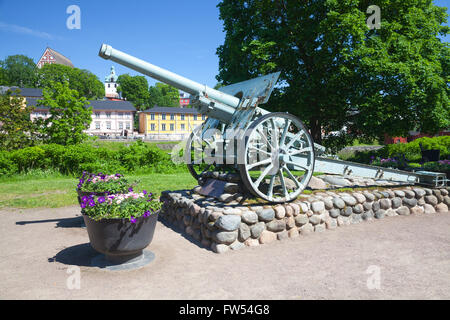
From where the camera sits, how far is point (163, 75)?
5.16 m

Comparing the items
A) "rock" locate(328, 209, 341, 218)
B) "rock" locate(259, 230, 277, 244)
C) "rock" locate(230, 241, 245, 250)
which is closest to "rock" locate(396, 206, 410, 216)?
"rock" locate(328, 209, 341, 218)

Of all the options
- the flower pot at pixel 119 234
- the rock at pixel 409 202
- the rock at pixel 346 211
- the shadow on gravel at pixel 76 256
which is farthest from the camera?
the rock at pixel 409 202

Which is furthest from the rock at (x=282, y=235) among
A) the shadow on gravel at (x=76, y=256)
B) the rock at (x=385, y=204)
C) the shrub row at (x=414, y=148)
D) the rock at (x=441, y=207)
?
the shrub row at (x=414, y=148)

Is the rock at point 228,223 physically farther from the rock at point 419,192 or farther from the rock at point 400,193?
the rock at point 419,192

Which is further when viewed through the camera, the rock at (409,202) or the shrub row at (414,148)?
the shrub row at (414,148)

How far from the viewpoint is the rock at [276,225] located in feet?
16.8

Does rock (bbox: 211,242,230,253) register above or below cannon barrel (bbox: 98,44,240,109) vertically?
below

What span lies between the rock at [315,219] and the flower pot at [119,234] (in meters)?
2.97

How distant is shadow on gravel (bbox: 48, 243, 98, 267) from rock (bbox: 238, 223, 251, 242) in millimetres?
2053

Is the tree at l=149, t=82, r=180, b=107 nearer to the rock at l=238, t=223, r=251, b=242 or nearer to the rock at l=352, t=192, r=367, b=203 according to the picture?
the rock at l=352, t=192, r=367, b=203

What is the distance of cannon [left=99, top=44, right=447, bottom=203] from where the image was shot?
4.94 meters

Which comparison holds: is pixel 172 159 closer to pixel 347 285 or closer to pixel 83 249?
pixel 83 249
